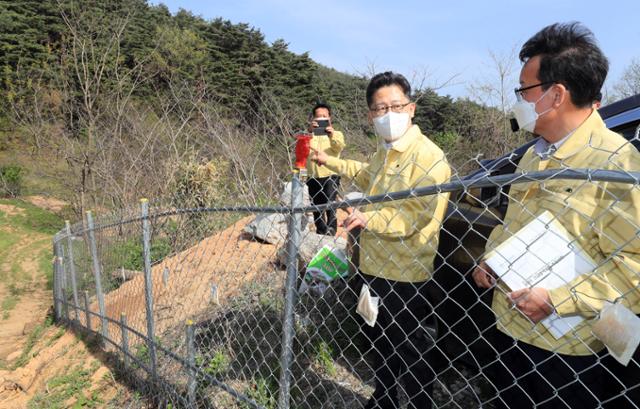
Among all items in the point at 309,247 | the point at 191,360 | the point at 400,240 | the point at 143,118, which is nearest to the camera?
the point at 400,240

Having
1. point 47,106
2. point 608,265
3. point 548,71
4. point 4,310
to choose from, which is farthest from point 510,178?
point 47,106

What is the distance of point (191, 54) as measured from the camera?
60.4ft

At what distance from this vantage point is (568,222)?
1227 mm

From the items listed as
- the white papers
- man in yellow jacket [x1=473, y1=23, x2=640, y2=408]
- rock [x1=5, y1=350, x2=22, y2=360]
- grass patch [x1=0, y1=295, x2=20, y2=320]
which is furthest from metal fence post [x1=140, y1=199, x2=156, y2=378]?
grass patch [x1=0, y1=295, x2=20, y2=320]

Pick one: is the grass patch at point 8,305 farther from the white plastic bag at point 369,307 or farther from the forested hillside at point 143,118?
the white plastic bag at point 369,307

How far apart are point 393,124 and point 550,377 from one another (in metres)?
1.23

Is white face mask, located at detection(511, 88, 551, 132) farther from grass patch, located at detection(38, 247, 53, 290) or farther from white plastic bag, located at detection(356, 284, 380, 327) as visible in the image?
grass patch, located at detection(38, 247, 53, 290)

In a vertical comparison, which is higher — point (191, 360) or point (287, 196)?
point (287, 196)

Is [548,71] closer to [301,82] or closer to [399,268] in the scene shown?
[399,268]

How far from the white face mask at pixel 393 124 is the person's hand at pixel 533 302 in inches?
41.6

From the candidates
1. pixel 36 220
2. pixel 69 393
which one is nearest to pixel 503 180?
pixel 69 393

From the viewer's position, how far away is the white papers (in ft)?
3.83

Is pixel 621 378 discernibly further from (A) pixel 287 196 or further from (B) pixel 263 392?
(A) pixel 287 196

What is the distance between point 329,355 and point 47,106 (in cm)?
1252
